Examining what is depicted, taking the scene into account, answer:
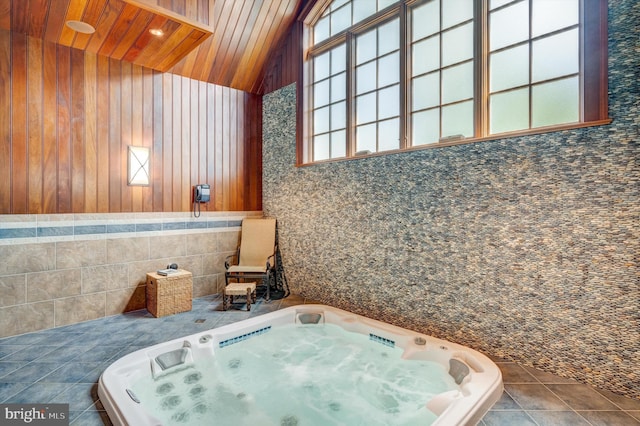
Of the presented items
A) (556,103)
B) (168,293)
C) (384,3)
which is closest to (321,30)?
(384,3)

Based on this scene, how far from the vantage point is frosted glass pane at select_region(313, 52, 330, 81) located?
4017 mm

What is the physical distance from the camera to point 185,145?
4.04 m

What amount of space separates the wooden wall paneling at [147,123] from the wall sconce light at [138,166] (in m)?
0.05

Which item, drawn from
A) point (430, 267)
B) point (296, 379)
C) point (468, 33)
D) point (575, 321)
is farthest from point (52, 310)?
point (468, 33)

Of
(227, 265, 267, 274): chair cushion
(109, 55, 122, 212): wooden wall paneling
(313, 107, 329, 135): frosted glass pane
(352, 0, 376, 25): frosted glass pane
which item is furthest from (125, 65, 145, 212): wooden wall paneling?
(352, 0, 376, 25): frosted glass pane

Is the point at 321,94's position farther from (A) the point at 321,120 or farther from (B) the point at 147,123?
(B) the point at 147,123

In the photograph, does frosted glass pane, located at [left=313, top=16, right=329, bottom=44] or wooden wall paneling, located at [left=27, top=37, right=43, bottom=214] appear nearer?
wooden wall paneling, located at [left=27, top=37, right=43, bottom=214]

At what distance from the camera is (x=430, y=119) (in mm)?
2984

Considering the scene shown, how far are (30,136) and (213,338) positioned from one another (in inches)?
101

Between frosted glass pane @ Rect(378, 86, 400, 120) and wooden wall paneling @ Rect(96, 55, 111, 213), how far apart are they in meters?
2.94

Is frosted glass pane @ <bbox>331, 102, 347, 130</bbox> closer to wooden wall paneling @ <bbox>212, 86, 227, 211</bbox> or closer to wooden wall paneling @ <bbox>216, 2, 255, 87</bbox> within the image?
wooden wall paneling @ <bbox>216, 2, 255, 87</bbox>

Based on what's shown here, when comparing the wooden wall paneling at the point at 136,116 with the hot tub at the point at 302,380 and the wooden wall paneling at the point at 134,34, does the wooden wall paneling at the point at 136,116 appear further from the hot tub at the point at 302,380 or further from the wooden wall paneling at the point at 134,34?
the hot tub at the point at 302,380
